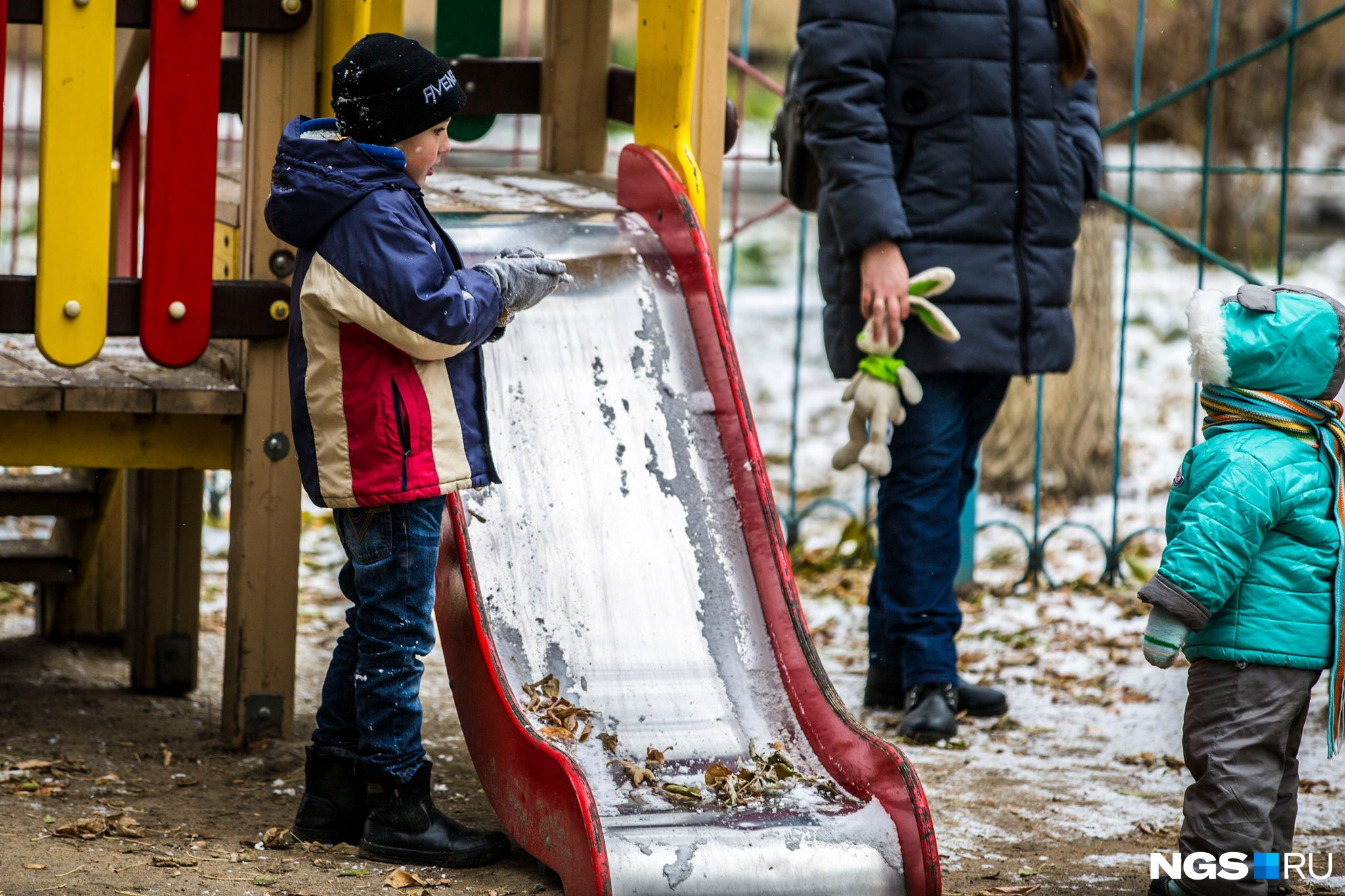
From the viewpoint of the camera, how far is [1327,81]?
1191 centimetres

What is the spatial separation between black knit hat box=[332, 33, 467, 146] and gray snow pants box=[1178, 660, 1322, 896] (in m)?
1.68

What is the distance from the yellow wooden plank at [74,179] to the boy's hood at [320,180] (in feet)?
2.28

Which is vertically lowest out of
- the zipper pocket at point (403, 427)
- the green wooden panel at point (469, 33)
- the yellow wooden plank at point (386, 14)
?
the zipper pocket at point (403, 427)

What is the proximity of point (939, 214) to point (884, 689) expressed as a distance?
1257 mm

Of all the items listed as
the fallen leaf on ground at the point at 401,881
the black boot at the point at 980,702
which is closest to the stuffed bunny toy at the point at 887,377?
the black boot at the point at 980,702

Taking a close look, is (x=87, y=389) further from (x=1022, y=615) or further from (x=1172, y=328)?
(x=1172, y=328)

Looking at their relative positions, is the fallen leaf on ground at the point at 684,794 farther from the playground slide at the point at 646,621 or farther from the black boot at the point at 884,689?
the black boot at the point at 884,689

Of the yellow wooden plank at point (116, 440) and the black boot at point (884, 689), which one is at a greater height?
the yellow wooden plank at point (116, 440)

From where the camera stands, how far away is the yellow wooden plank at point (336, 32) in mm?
3578

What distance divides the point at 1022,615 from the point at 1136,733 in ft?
4.04

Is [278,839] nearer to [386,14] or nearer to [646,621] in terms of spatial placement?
[646,621]

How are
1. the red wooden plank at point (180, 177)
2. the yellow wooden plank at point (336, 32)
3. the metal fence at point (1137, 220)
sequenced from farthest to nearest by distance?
the metal fence at point (1137, 220)
the yellow wooden plank at point (336, 32)
the red wooden plank at point (180, 177)

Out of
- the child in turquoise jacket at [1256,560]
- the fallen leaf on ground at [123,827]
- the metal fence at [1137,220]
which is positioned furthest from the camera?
the metal fence at [1137,220]

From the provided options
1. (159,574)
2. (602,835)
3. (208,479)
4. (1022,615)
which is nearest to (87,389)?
(159,574)
